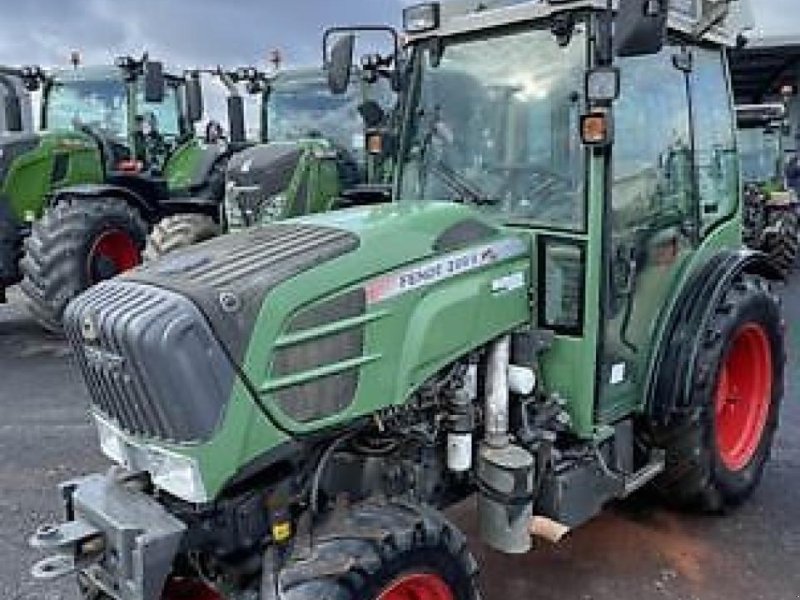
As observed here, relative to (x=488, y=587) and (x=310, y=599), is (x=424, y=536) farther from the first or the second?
(x=488, y=587)

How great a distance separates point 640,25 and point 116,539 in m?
1.98

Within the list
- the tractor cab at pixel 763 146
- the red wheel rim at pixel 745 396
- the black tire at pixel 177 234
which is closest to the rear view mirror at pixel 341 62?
the red wheel rim at pixel 745 396

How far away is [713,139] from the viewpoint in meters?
3.86

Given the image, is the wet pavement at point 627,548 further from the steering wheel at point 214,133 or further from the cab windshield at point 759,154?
the cab windshield at point 759,154

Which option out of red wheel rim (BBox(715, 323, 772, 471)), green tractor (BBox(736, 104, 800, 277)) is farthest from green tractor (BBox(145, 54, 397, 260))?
green tractor (BBox(736, 104, 800, 277))

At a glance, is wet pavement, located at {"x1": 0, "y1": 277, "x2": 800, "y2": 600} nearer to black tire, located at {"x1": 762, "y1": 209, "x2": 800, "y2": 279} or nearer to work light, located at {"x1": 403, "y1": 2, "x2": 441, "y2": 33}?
work light, located at {"x1": 403, "y1": 2, "x2": 441, "y2": 33}

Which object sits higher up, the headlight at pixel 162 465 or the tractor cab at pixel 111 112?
the tractor cab at pixel 111 112

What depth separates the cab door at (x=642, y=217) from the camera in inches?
127

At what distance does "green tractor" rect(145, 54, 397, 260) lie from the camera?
288 inches

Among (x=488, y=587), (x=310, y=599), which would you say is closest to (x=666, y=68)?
(x=488, y=587)

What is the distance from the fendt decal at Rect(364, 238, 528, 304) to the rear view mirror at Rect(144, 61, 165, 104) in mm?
5774

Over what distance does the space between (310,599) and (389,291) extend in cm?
88

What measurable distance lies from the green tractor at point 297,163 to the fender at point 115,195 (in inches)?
22.8

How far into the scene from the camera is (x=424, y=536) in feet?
8.25
